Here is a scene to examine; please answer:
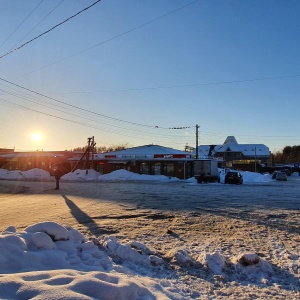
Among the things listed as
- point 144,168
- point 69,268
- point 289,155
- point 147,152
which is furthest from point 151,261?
point 289,155

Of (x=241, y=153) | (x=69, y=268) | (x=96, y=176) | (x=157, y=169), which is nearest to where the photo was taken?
(x=69, y=268)

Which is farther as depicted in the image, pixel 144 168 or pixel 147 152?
pixel 147 152

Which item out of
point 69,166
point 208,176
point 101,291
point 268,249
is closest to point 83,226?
point 268,249

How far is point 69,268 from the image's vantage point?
5383 mm

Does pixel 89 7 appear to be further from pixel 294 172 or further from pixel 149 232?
pixel 294 172

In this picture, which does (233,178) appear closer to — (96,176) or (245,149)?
(96,176)

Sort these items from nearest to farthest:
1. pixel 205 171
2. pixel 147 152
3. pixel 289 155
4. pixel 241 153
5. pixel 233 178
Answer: pixel 233 178
pixel 205 171
pixel 147 152
pixel 241 153
pixel 289 155

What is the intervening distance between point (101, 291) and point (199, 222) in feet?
24.3

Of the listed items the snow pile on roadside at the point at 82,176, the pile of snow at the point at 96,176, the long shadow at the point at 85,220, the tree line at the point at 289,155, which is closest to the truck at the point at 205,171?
the pile of snow at the point at 96,176

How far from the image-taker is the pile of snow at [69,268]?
3987mm

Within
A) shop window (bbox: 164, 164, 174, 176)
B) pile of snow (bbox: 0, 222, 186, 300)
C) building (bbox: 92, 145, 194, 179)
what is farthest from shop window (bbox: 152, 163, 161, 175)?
pile of snow (bbox: 0, 222, 186, 300)

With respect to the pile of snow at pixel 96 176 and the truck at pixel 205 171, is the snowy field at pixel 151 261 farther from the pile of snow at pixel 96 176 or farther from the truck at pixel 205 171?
the pile of snow at pixel 96 176

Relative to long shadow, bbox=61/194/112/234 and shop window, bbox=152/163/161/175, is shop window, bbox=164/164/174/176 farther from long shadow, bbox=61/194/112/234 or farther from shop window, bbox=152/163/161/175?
long shadow, bbox=61/194/112/234

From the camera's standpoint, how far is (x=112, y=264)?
5.91 m
